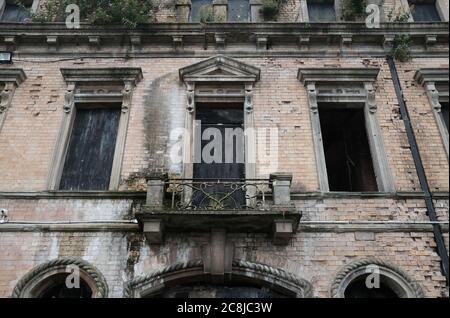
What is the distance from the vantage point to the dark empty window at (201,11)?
416 inches

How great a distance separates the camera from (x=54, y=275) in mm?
7242

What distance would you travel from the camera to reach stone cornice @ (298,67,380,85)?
950cm

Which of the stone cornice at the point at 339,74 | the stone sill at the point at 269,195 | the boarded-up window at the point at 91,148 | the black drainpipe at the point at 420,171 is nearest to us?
the black drainpipe at the point at 420,171

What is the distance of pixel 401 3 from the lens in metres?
11.2

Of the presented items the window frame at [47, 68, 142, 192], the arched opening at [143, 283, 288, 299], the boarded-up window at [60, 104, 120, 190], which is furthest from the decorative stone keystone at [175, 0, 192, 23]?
the arched opening at [143, 283, 288, 299]

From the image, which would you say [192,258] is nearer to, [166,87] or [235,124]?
[235,124]

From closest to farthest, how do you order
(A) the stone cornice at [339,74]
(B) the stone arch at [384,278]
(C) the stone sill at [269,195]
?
1. (B) the stone arch at [384,278]
2. (C) the stone sill at [269,195]
3. (A) the stone cornice at [339,74]

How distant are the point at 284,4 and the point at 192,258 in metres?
7.31

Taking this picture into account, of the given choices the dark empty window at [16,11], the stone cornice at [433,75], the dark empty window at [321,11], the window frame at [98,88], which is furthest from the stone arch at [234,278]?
the dark empty window at [16,11]

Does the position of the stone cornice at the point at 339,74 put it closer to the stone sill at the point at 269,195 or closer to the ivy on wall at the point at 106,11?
the stone sill at the point at 269,195

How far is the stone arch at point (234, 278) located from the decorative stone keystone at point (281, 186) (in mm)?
1195

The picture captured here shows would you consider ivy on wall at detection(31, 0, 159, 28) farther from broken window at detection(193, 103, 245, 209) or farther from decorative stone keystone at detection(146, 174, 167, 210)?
decorative stone keystone at detection(146, 174, 167, 210)

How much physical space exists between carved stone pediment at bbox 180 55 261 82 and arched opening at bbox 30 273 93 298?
16.0 ft

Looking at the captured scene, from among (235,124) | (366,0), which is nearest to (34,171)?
Answer: (235,124)
